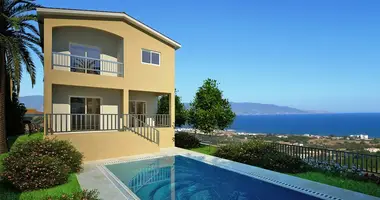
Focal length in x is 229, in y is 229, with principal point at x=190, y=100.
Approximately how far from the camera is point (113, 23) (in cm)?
1598

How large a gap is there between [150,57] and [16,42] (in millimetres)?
8478

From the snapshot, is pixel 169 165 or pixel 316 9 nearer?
pixel 169 165

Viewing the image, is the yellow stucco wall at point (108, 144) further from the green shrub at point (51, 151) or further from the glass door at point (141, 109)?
the glass door at point (141, 109)

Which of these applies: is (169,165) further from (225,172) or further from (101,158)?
(101,158)

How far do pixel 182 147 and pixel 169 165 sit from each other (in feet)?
19.6

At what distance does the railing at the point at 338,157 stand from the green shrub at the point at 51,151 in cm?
1097

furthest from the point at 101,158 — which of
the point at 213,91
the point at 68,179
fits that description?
the point at 213,91

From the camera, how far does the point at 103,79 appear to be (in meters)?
15.0

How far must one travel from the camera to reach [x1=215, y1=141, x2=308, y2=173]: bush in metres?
11.5

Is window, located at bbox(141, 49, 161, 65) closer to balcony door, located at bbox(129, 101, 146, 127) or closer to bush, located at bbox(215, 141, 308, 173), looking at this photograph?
balcony door, located at bbox(129, 101, 146, 127)

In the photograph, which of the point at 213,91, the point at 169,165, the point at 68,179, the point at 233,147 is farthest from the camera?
the point at 213,91

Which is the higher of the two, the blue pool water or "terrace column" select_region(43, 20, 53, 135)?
"terrace column" select_region(43, 20, 53, 135)

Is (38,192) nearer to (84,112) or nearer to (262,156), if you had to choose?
(84,112)

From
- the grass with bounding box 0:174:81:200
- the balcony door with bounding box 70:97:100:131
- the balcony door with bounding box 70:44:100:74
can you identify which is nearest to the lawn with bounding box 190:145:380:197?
the grass with bounding box 0:174:81:200
